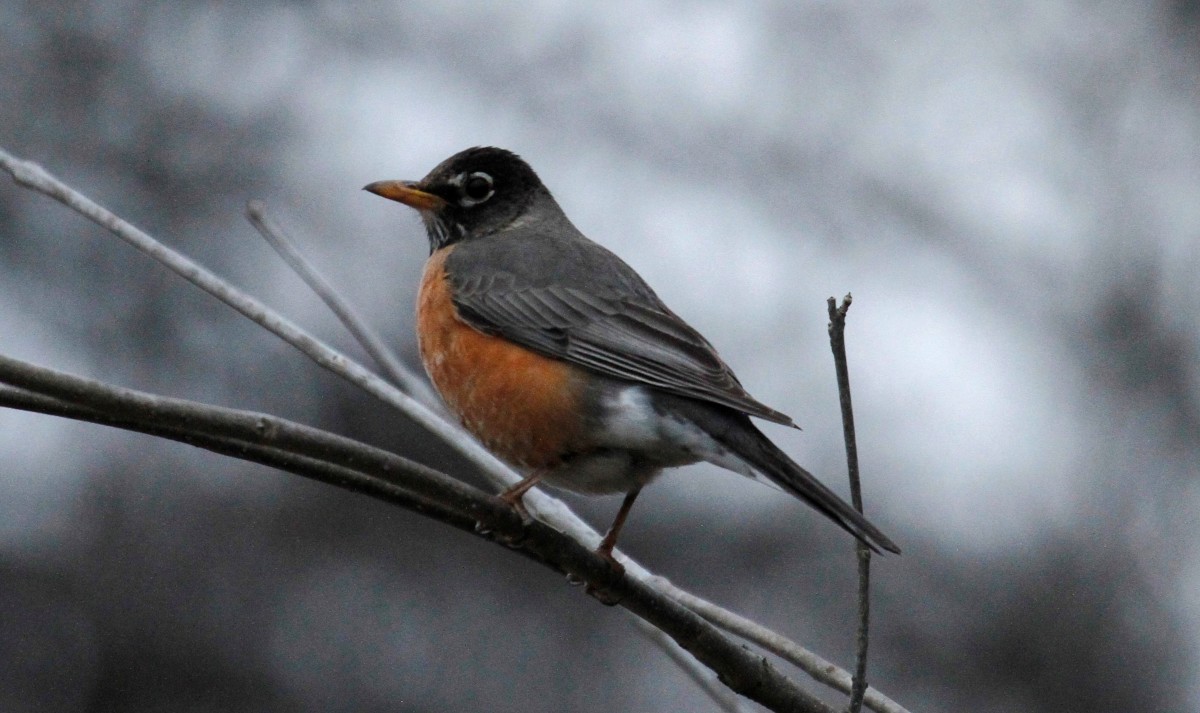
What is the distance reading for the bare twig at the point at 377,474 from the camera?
6.96 ft

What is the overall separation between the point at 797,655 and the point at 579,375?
1392 mm

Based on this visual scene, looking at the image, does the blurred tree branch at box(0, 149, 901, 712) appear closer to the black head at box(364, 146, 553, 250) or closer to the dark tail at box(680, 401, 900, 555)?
the dark tail at box(680, 401, 900, 555)

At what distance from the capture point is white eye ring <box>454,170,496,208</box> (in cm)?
532

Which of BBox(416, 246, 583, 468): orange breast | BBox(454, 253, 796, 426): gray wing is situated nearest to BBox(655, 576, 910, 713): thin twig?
BBox(454, 253, 796, 426): gray wing

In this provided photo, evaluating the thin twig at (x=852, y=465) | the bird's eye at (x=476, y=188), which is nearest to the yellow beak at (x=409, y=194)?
the bird's eye at (x=476, y=188)

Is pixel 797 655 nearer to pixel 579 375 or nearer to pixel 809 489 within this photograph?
pixel 809 489

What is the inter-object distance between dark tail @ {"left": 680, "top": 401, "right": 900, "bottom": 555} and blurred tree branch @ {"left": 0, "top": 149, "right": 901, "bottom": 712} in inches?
12.3

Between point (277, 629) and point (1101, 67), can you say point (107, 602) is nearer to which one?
point (277, 629)

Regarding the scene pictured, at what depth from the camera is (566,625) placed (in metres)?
10.2

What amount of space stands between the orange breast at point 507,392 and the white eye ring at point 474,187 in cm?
96

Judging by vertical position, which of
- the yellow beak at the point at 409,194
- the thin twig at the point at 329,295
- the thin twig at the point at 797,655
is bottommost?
the thin twig at the point at 797,655

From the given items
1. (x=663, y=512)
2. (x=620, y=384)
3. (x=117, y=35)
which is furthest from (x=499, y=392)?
(x=117, y=35)

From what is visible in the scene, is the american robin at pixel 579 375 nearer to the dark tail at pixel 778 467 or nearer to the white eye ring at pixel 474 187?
the dark tail at pixel 778 467

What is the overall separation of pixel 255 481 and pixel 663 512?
2.98m
